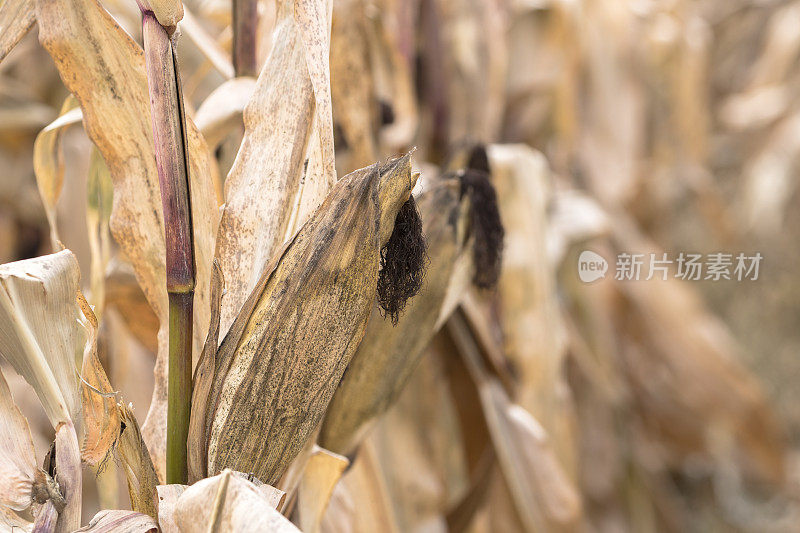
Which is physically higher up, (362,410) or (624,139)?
→ (624,139)

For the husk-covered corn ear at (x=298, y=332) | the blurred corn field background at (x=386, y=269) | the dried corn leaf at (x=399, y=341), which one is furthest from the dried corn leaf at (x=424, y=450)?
the husk-covered corn ear at (x=298, y=332)

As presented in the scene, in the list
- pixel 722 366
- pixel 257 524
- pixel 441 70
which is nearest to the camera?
pixel 257 524

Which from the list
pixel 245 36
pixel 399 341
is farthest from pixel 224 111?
pixel 399 341

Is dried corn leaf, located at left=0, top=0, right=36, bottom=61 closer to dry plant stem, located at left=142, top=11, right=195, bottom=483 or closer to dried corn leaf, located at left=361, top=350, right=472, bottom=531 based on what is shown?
dry plant stem, located at left=142, top=11, right=195, bottom=483

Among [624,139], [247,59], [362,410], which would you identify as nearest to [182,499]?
[362,410]

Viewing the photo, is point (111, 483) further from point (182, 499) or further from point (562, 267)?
point (562, 267)

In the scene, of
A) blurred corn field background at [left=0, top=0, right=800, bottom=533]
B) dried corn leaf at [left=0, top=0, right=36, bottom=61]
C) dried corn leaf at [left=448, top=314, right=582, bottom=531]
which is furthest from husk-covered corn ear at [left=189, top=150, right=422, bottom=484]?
dried corn leaf at [left=448, top=314, right=582, bottom=531]
